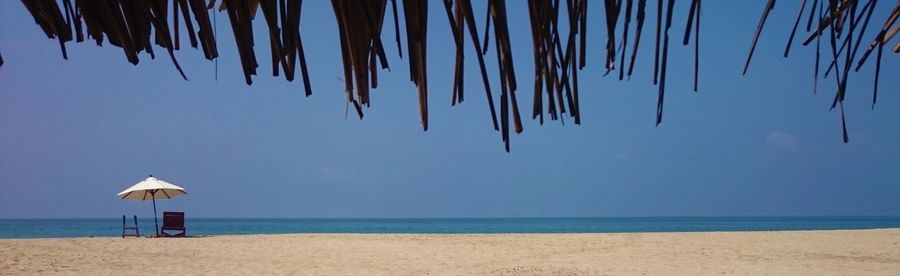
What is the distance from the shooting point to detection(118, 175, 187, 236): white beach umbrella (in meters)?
18.2

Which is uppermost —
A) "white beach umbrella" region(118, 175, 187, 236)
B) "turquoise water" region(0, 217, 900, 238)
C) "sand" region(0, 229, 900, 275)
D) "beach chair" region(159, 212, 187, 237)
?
"white beach umbrella" region(118, 175, 187, 236)

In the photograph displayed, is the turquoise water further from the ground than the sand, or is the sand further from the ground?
the sand

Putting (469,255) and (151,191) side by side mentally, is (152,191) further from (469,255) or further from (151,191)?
(469,255)

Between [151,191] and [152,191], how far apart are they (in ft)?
0.08

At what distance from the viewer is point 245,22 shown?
1414mm

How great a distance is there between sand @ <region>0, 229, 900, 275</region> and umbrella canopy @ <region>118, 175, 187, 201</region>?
154 centimetres

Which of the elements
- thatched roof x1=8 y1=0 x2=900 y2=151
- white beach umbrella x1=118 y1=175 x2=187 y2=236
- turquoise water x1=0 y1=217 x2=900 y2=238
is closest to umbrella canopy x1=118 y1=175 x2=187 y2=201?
white beach umbrella x1=118 y1=175 x2=187 y2=236

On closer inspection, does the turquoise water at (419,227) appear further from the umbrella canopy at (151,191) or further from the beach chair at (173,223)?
the beach chair at (173,223)

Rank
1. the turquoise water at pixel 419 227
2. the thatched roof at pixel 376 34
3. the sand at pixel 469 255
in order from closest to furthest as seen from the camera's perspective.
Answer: the thatched roof at pixel 376 34 → the sand at pixel 469 255 → the turquoise water at pixel 419 227

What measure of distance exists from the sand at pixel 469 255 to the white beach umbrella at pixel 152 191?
154cm

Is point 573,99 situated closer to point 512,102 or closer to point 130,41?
point 512,102

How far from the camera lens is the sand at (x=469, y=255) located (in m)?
11.3

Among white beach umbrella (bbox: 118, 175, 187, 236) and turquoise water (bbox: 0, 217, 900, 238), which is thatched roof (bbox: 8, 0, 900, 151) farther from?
turquoise water (bbox: 0, 217, 900, 238)

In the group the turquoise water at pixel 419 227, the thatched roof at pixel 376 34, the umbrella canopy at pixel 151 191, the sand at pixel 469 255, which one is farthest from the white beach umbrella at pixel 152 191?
the turquoise water at pixel 419 227
